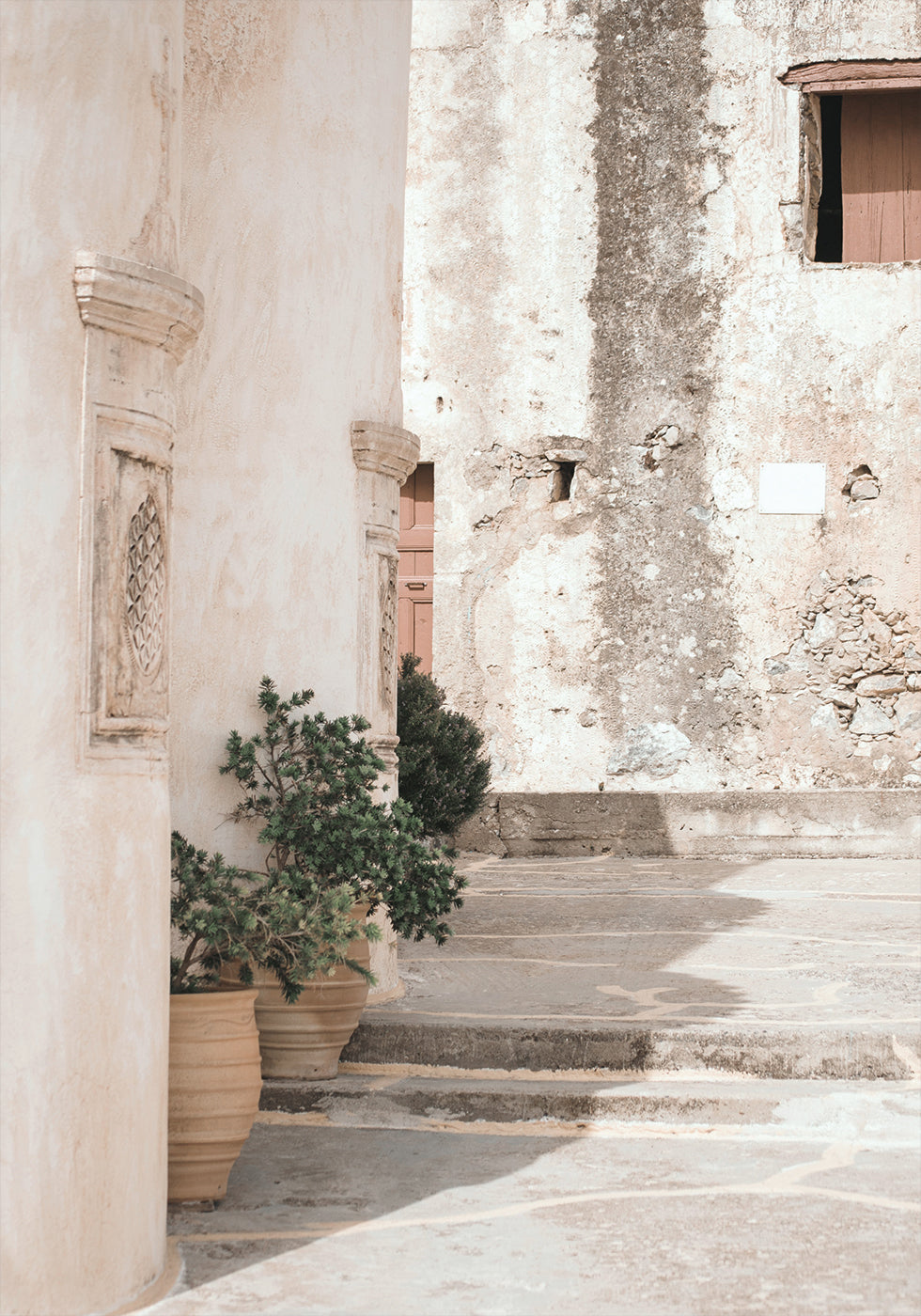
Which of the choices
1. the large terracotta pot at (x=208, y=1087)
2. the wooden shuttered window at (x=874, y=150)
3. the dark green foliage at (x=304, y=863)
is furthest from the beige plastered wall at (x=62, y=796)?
the wooden shuttered window at (x=874, y=150)

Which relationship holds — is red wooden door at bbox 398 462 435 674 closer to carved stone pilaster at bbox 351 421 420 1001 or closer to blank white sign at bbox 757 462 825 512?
blank white sign at bbox 757 462 825 512

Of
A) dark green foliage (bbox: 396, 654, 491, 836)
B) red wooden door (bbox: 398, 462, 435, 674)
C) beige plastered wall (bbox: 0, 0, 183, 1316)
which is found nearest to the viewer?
beige plastered wall (bbox: 0, 0, 183, 1316)

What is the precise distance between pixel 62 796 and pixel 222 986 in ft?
4.75

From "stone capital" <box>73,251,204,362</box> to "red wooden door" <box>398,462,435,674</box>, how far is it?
9.61 m

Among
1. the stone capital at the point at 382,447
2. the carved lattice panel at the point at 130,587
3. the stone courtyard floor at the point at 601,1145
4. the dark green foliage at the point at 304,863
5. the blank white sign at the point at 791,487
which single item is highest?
the blank white sign at the point at 791,487

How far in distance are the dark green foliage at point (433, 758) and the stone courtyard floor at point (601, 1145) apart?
86.9 inches

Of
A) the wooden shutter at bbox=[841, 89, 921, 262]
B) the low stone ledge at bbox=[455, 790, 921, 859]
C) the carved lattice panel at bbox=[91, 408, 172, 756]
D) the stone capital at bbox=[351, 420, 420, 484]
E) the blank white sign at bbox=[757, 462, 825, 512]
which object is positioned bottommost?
the low stone ledge at bbox=[455, 790, 921, 859]

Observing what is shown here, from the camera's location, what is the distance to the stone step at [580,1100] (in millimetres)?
4949

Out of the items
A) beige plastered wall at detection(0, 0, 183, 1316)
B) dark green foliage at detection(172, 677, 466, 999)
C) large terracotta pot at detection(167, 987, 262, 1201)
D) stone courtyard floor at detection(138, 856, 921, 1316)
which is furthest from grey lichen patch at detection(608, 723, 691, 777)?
beige plastered wall at detection(0, 0, 183, 1316)

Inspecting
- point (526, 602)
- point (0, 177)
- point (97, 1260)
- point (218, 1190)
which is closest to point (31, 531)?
point (0, 177)

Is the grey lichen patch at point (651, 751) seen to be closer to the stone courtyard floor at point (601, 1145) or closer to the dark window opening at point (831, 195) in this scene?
the dark window opening at point (831, 195)

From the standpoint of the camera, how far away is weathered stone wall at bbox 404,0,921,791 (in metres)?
12.4

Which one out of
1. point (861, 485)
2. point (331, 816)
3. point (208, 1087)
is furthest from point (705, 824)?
point (208, 1087)

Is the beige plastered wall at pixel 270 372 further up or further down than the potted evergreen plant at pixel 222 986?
further up
